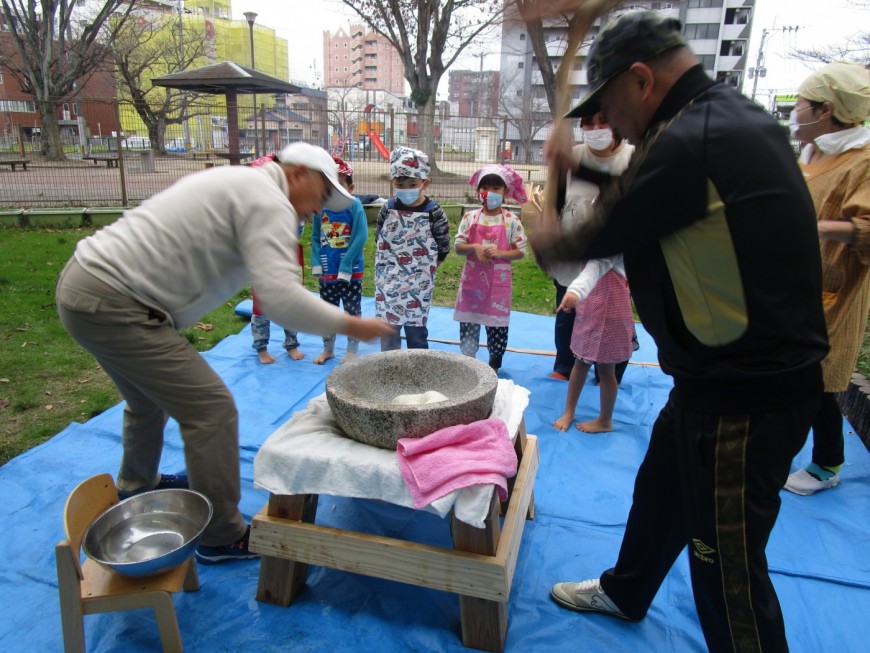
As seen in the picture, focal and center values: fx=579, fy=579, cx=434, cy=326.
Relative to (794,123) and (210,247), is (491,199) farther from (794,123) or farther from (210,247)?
(210,247)

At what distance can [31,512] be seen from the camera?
2.48m

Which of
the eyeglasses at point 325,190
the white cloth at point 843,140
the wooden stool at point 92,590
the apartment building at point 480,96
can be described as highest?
the apartment building at point 480,96

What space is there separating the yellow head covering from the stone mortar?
5.81 feet

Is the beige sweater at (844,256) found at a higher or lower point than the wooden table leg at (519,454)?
higher

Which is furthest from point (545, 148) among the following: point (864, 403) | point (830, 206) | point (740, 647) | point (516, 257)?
point (864, 403)

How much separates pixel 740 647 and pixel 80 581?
1822mm

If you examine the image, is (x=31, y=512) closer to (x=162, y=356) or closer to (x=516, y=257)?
(x=162, y=356)

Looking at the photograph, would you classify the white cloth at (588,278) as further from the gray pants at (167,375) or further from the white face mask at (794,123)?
the gray pants at (167,375)

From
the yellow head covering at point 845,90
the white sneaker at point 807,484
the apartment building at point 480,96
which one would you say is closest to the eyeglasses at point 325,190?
the yellow head covering at point 845,90

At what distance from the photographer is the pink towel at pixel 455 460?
177cm

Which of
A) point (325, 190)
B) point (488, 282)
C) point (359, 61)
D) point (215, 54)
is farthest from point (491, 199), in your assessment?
point (359, 61)

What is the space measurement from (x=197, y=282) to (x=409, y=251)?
2122mm

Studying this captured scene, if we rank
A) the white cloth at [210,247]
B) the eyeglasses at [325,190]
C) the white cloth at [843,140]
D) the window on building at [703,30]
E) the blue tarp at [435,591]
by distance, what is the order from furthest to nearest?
the window on building at [703,30], the white cloth at [843,140], the eyeglasses at [325,190], the blue tarp at [435,591], the white cloth at [210,247]

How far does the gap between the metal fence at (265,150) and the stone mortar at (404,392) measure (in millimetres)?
7439
